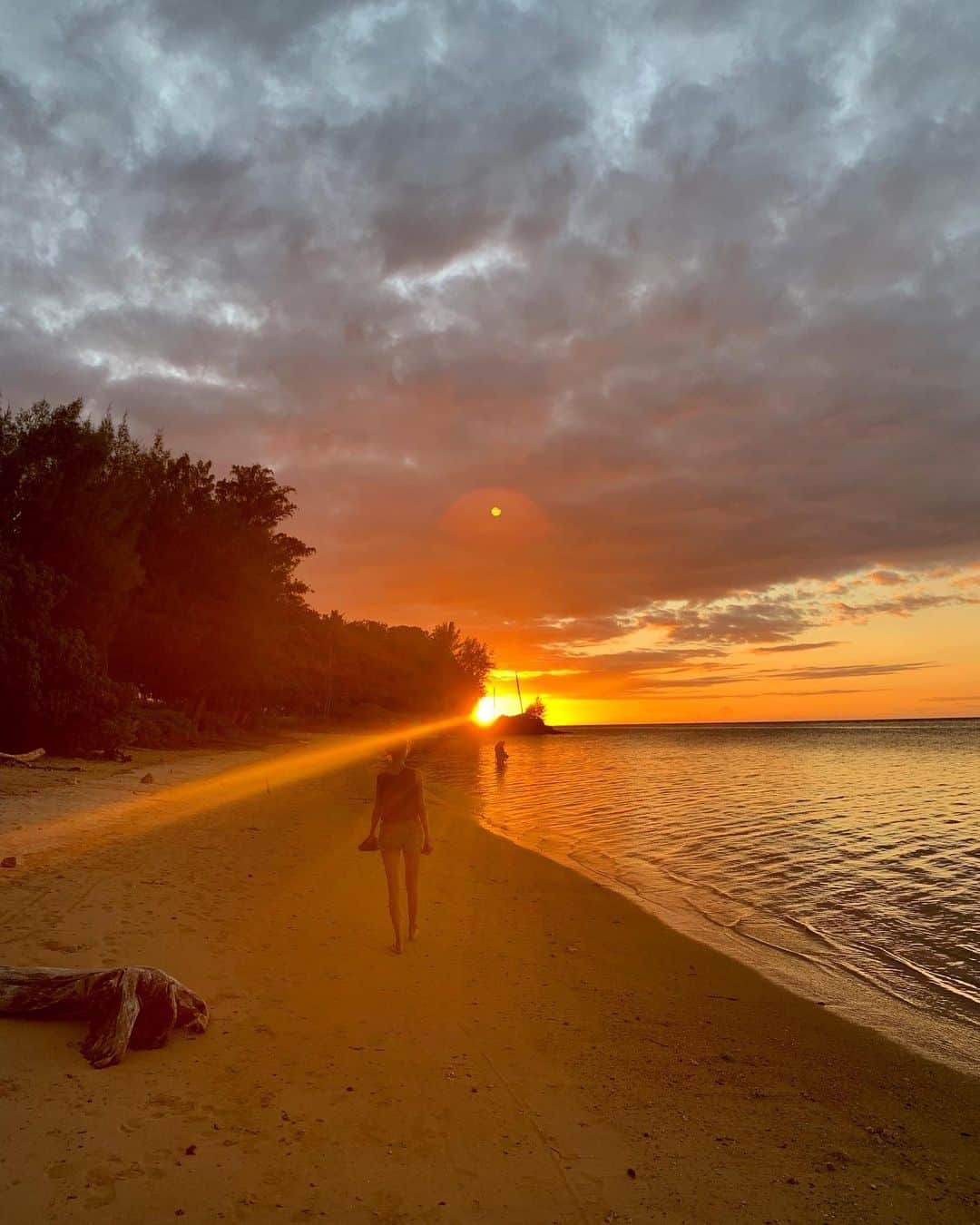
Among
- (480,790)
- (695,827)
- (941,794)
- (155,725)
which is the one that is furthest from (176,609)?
(941,794)

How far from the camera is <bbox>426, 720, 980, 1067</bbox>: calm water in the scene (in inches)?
376

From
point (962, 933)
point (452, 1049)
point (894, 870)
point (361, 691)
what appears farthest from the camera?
point (361, 691)

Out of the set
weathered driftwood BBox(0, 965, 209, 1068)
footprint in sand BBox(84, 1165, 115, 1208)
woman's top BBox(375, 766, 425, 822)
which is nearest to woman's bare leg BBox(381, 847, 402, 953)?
woman's top BBox(375, 766, 425, 822)

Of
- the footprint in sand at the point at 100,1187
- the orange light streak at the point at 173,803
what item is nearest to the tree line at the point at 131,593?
the orange light streak at the point at 173,803

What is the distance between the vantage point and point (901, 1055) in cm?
730

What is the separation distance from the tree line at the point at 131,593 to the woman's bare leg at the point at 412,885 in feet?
72.1

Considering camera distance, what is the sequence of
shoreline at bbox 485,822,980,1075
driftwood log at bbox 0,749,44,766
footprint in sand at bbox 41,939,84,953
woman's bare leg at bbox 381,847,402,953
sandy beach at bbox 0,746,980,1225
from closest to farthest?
1. sandy beach at bbox 0,746,980,1225
2. shoreline at bbox 485,822,980,1075
3. footprint in sand at bbox 41,939,84,953
4. woman's bare leg at bbox 381,847,402,953
5. driftwood log at bbox 0,749,44,766

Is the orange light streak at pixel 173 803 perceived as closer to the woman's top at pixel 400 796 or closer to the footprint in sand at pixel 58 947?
the woman's top at pixel 400 796

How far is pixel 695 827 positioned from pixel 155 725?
30.6 m

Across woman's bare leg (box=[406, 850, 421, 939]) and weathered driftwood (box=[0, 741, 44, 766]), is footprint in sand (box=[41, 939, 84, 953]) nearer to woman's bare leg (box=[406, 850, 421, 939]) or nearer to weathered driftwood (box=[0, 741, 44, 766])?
woman's bare leg (box=[406, 850, 421, 939])

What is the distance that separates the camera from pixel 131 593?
40.5m

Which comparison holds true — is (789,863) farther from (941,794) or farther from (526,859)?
(941,794)

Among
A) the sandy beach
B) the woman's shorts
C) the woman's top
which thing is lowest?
the sandy beach

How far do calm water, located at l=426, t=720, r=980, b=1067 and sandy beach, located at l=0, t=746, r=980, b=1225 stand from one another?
1.30m
